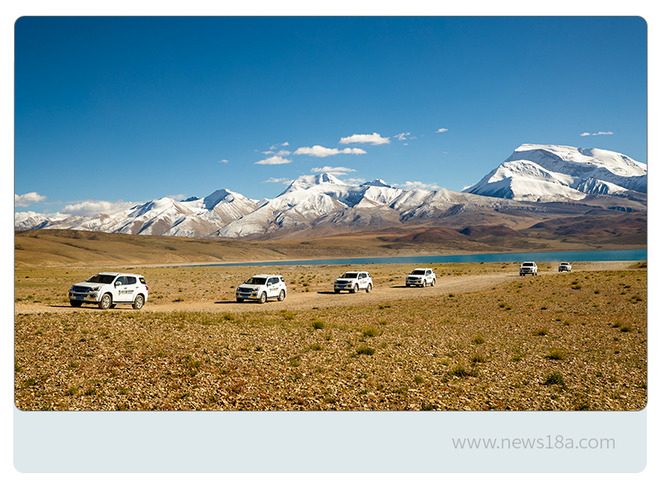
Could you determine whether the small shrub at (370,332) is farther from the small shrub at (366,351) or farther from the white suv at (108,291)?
the white suv at (108,291)

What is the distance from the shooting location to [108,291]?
2630cm

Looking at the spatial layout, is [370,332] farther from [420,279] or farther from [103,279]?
[420,279]

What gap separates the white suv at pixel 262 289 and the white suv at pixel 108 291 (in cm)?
761

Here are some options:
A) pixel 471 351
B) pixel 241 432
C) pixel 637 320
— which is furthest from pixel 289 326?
pixel 637 320

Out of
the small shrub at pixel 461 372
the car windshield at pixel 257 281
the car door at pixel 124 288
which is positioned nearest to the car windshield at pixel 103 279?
the car door at pixel 124 288

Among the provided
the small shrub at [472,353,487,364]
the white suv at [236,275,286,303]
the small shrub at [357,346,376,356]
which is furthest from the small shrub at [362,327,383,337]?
the white suv at [236,275,286,303]

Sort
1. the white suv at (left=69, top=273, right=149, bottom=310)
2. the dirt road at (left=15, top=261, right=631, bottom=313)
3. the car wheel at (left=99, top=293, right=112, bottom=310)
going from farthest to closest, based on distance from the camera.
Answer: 1. the dirt road at (left=15, top=261, right=631, bottom=313)
2. the white suv at (left=69, top=273, right=149, bottom=310)
3. the car wheel at (left=99, top=293, right=112, bottom=310)

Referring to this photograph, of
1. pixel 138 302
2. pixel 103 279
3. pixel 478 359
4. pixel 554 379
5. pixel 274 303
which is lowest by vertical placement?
pixel 274 303

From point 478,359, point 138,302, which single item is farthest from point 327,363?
point 138,302

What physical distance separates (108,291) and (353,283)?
23811 mm

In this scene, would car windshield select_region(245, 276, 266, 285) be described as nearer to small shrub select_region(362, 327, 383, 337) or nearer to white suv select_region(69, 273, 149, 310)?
white suv select_region(69, 273, 149, 310)

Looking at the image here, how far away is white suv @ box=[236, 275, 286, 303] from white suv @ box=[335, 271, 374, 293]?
30.7 ft

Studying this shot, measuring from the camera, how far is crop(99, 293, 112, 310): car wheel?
26.0m

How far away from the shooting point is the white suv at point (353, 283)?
4406cm
